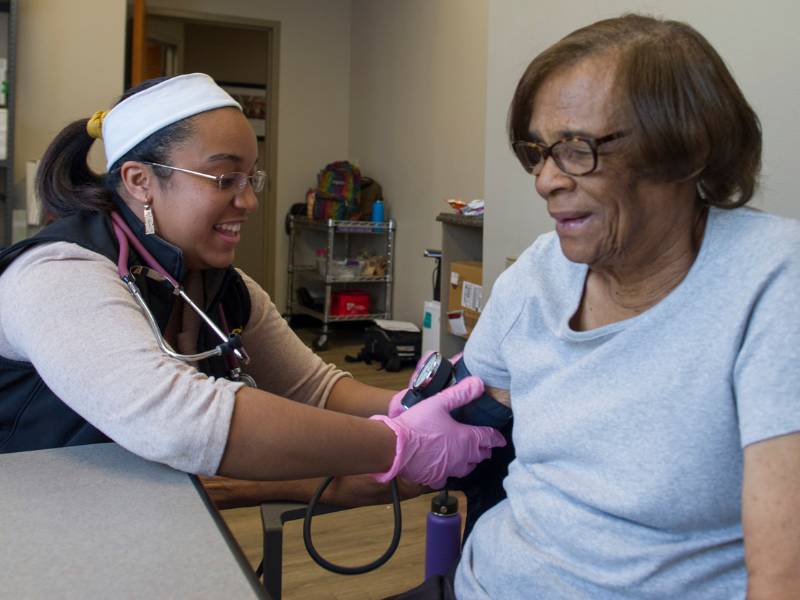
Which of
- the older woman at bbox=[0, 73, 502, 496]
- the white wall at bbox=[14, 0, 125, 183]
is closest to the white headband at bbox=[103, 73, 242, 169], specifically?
the older woman at bbox=[0, 73, 502, 496]

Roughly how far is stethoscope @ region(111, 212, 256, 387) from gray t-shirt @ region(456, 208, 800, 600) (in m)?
0.44

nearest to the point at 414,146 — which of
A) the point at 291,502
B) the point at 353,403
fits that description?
the point at 353,403

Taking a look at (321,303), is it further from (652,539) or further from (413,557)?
(652,539)

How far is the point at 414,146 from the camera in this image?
17.8ft

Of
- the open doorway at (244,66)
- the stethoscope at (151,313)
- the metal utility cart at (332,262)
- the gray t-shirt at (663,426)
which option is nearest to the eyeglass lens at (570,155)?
the gray t-shirt at (663,426)

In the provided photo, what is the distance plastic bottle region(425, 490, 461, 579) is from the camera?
122 centimetres

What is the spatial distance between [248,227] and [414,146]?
220cm

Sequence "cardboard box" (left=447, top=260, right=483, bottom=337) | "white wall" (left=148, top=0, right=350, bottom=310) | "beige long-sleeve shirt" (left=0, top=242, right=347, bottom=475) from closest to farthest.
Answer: "beige long-sleeve shirt" (left=0, top=242, right=347, bottom=475)
"cardboard box" (left=447, top=260, right=483, bottom=337)
"white wall" (left=148, top=0, right=350, bottom=310)

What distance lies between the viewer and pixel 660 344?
0.89 meters

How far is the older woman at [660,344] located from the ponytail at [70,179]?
2.44 feet

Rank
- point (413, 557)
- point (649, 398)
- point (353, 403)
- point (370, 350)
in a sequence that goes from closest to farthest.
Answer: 1. point (649, 398)
2. point (353, 403)
3. point (413, 557)
4. point (370, 350)

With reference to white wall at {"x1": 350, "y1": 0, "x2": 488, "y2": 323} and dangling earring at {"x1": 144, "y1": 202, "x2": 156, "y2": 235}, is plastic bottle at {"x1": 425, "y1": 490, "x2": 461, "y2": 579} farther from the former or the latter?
white wall at {"x1": 350, "y1": 0, "x2": 488, "y2": 323}

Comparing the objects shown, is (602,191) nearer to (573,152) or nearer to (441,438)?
(573,152)

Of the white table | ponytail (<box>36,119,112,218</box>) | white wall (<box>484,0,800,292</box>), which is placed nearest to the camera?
the white table
